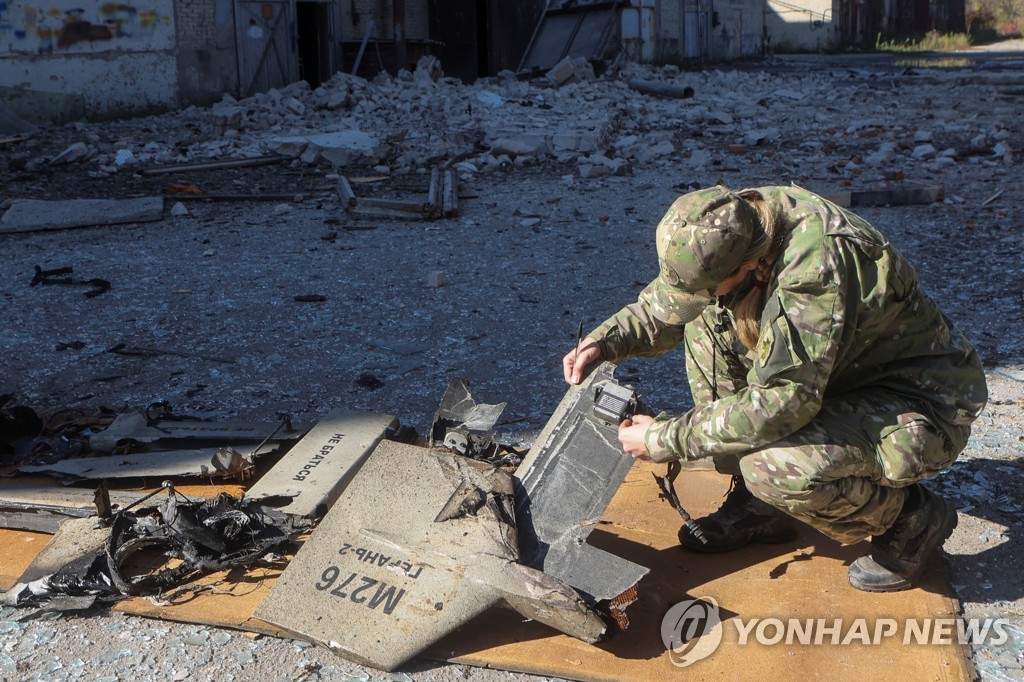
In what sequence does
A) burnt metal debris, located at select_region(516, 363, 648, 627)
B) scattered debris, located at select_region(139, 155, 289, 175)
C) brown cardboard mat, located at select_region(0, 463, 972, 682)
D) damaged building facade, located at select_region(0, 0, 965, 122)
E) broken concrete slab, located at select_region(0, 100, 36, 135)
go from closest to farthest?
brown cardboard mat, located at select_region(0, 463, 972, 682) → burnt metal debris, located at select_region(516, 363, 648, 627) → scattered debris, located at select_region(139, 155, 289, 175) → broken concrete slab, located at select_region(0, 100, 36, 135) → damaged building facade, located at select_region(0, 0, 965, 122)

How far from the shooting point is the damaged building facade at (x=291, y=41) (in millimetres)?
12977

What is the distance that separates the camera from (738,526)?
8.93ft

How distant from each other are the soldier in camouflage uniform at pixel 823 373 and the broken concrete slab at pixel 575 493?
26 cm

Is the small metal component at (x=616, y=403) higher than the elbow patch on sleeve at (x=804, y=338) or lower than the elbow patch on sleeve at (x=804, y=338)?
lower

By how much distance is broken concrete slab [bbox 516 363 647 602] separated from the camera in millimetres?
2350

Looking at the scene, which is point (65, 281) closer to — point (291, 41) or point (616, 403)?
point (616, 403)

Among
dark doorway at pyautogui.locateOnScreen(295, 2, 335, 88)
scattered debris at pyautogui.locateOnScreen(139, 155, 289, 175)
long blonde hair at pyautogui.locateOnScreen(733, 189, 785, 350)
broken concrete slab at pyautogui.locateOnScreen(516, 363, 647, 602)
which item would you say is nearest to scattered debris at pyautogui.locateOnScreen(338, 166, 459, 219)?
scattered debris at pyautogui.locateOnScreen(139, 155, 289, 175)

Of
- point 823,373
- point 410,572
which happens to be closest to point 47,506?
point 410,572

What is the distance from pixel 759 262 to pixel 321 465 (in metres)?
1.57

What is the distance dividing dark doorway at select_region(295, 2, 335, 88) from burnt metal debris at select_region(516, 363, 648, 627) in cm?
1524

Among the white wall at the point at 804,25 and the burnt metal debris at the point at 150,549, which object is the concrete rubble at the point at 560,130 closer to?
the burnt metal debris at the point at 150,549

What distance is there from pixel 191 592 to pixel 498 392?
176 centimetres

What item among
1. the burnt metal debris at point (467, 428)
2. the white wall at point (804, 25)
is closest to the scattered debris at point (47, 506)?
the burnt metal debris at point (467, 428)

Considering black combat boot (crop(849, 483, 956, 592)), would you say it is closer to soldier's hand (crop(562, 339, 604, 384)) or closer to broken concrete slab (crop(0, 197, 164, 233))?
soldier's hand (crop(562, 339, 604, 384))
